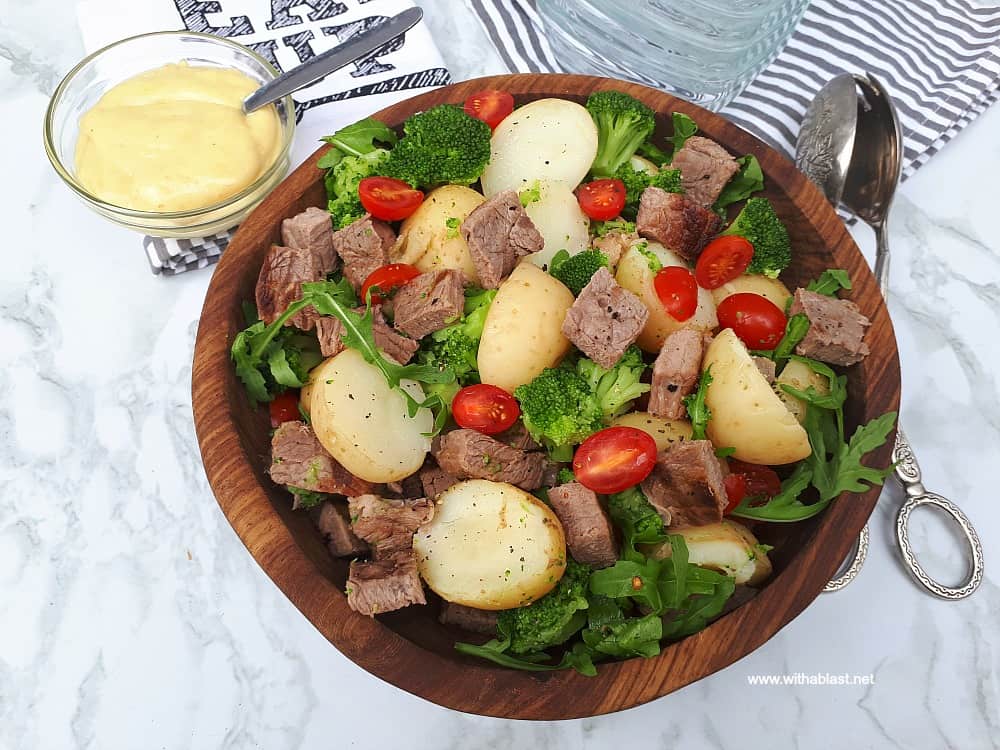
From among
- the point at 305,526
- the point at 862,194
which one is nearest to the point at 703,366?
the point at 305,526

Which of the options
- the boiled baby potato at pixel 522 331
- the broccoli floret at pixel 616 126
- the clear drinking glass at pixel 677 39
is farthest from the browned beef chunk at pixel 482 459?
the clear drinking glass at pixel 677 39

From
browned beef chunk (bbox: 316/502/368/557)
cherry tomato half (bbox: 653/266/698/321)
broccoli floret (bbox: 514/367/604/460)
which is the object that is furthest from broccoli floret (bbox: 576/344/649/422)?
browned beef chunk (bbox: 316/502/368/557)

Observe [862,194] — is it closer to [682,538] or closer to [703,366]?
[703,366]

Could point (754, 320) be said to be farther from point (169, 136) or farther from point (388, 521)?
point (169, 136)

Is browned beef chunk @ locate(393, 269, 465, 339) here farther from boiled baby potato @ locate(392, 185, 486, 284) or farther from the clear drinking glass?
the clear drinking glass

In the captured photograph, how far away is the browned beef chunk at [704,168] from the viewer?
214 centimetres

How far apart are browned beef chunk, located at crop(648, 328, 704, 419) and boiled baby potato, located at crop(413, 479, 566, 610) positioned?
0.38m

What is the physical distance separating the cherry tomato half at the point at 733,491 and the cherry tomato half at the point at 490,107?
45.4 inches

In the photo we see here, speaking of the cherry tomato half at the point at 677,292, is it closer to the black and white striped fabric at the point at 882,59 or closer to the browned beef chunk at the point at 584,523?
the browned beef chunk at the point at 584,523

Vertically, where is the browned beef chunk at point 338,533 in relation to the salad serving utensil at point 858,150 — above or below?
below

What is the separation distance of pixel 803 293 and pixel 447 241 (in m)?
0.90

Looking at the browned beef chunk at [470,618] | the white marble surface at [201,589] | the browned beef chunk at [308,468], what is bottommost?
the white marble surface at [201,589]

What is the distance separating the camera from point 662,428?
1.92 m

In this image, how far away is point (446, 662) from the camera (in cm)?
168
